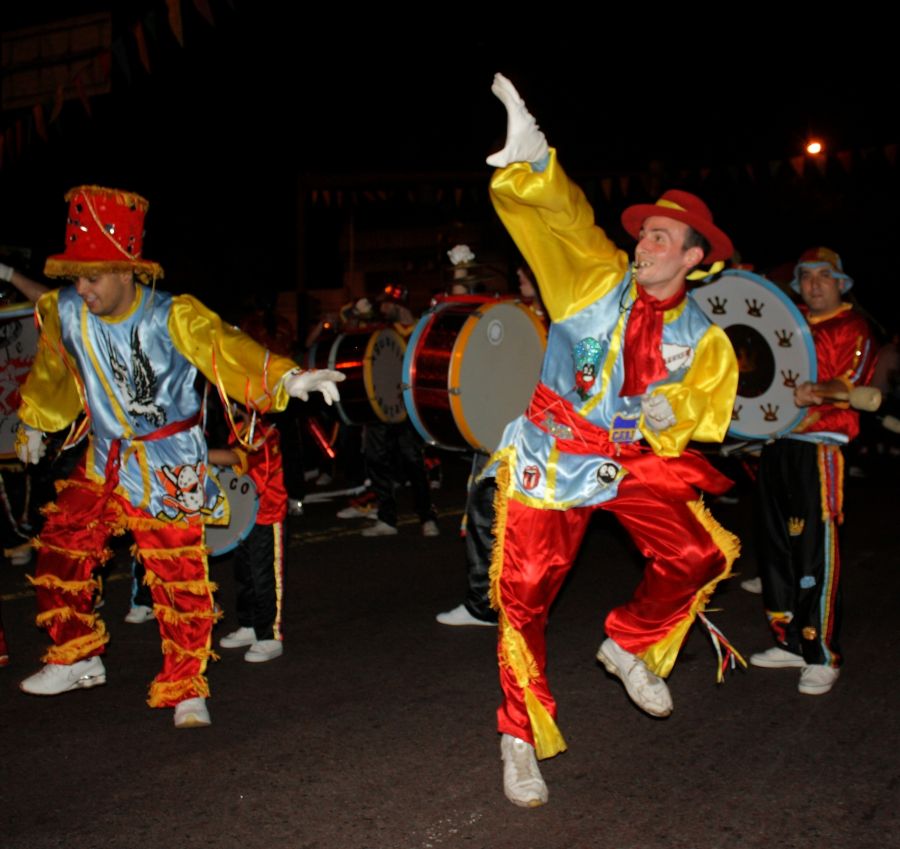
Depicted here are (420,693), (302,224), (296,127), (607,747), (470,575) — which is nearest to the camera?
(607,747)

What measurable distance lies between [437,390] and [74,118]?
1057cm

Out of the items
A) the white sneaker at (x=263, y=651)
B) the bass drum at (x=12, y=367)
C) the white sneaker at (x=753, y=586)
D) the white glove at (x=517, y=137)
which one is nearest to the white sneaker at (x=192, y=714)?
the white sneaker at (x=263, y=651)

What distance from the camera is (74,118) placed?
1433cm

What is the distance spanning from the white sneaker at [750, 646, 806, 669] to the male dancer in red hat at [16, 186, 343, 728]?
259 cm

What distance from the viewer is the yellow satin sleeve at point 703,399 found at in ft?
11.4

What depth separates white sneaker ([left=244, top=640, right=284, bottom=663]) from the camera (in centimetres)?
502

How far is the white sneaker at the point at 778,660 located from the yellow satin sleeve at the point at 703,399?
1.84 meters

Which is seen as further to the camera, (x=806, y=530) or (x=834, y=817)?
(x=806, y=530)

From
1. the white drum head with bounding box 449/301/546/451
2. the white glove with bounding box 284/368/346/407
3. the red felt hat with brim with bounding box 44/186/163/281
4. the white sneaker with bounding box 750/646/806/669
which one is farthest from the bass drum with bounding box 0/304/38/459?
the white sneaker with bounding box 750/646/806/669

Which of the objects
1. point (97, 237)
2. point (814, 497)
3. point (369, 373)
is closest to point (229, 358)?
point (97, 237)

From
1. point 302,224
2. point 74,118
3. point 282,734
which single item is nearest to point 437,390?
point 282,734

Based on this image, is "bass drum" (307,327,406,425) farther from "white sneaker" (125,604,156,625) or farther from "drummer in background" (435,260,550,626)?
"white sneaker" (125,604,156,625)

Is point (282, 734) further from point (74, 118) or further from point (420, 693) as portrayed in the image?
point (74, 118)

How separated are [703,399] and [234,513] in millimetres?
2319
